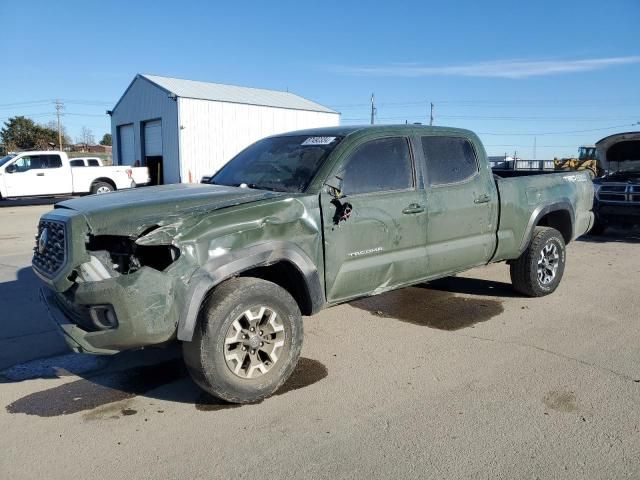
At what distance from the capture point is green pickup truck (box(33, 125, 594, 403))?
132 inches

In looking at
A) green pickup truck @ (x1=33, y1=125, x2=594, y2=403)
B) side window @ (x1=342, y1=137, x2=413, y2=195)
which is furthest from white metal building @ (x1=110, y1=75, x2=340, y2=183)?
side window @ (x1=342, y1=137, x2=413, y2=195)

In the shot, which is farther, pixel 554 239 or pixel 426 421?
pixel 554 239

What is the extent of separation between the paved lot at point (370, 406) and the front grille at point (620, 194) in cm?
510

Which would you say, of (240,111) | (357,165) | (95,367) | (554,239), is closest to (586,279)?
(554,239)

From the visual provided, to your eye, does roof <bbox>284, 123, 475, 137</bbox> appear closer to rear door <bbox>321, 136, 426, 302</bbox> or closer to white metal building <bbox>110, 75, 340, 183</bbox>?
rear door <bbox>321, 136, 426, 302</bbox>

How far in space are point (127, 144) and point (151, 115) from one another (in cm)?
420

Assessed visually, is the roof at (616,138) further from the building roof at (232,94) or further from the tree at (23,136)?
the tree at (23,136)

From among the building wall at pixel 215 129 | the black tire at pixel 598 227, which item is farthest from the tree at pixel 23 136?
the black tire at pixel 598 227

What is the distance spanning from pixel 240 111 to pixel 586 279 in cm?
2516

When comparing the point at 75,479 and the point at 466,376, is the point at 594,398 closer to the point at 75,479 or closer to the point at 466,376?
the point at 466,376

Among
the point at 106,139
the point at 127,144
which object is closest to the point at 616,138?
the point at 127,144

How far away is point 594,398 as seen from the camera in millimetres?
3684

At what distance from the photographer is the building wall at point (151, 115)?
91.6 ft

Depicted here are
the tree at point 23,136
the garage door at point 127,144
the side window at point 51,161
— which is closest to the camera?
the side window at point 51,161
